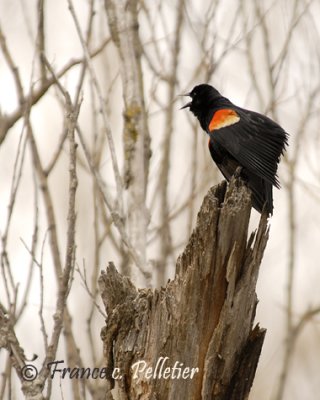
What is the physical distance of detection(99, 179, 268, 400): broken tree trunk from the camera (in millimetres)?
3061

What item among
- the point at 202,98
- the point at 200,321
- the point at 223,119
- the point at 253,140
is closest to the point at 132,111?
the point at 202,98

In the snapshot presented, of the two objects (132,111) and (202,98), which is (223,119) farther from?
(132,111)

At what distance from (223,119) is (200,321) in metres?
1.52

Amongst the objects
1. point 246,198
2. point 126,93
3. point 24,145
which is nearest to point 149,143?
point 126,93

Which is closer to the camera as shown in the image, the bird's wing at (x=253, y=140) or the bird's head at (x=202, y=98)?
the bird's wing at (x=253, y=140)

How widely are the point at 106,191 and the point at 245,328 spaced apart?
1396 millimetres

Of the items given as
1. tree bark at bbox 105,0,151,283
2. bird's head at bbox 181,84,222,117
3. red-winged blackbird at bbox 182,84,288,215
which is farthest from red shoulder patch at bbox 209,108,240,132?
tree bark at bbox 105,0,151,283

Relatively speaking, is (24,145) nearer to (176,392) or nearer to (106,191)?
(106,191)

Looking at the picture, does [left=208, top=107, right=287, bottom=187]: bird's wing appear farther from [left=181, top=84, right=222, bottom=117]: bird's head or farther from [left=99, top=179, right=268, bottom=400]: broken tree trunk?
[left=99, top=179, right=268, bottom=400]: broken tree trunk

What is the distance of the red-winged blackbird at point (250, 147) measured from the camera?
3.95 meters

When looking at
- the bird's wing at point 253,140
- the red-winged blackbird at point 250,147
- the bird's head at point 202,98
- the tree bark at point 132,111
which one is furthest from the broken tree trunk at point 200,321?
the bird's head at point 202,98

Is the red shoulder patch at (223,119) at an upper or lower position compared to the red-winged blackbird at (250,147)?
upper

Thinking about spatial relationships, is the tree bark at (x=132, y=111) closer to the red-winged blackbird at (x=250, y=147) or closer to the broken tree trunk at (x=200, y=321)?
Answer: the red-winged blackbird at (x=250, y=147)

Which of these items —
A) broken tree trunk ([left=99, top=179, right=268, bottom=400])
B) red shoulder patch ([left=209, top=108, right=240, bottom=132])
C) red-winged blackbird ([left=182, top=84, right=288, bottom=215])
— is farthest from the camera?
red shoulder patch ([left=209, top=108, right=240, bottom=132])
